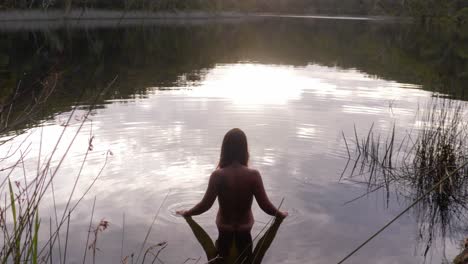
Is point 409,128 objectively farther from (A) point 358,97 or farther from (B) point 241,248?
(B) point 241,248

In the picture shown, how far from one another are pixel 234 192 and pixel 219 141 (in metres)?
5.93

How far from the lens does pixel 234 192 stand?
5703mm

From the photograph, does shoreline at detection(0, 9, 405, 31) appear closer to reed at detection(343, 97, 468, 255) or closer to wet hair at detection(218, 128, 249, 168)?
reed at detection(343, 97, 468, 255)

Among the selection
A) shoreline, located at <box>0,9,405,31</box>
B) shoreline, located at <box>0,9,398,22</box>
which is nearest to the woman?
shoreline, located at <box>0,9,398,22</box>

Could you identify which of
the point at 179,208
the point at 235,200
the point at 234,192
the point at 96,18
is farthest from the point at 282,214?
the point at 96,18

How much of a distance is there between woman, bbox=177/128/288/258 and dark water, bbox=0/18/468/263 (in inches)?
15.4

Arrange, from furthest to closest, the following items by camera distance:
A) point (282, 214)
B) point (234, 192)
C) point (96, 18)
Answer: point (96, 18) → point (282, 214) → point (234, 192)

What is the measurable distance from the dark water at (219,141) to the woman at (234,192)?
391 millimetres

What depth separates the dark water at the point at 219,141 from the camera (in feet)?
21.1

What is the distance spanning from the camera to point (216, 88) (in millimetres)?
20422

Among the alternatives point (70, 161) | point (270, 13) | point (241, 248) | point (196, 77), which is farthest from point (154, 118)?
point (270, 13)

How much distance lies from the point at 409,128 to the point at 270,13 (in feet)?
536

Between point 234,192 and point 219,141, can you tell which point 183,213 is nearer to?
point 234,192

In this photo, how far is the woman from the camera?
18.4 feet
